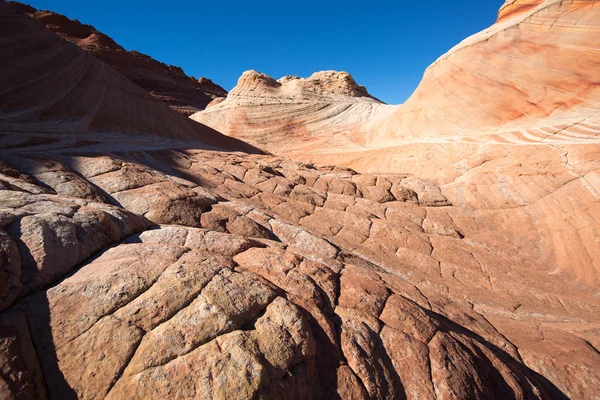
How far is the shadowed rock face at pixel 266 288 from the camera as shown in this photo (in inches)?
83.0

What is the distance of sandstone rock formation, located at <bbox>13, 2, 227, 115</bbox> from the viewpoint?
34500mm

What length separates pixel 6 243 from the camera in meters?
2.51

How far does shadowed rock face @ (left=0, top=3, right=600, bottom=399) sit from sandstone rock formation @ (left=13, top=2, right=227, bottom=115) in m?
29.1

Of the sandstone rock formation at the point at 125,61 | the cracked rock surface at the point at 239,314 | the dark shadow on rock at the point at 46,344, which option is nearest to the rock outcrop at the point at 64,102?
the cracked rock surface at the point at 239,314

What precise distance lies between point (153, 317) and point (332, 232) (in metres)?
4.62

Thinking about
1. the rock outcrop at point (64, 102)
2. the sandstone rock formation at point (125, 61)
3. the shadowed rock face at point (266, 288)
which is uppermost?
the sandstone rock formation at point (125, 61)

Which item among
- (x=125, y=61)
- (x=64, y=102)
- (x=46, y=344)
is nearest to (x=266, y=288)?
(x=46, y=344)

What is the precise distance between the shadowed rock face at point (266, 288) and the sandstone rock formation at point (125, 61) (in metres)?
29.1

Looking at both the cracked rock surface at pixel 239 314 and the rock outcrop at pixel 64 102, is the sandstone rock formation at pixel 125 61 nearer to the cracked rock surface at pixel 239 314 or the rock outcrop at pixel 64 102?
the rock outcrop at pixel 64 102

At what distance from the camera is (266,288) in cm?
280

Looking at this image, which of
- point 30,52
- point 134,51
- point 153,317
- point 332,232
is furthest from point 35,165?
point 134,51

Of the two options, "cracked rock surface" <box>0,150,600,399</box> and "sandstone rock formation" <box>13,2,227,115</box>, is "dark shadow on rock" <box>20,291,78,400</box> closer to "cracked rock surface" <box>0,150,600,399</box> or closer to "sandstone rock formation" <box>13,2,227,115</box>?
"cracked rock surface" <box>0,150,600,399</box>

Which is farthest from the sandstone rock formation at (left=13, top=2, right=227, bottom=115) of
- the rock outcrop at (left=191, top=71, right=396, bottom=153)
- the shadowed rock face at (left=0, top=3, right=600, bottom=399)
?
the shadowed rock face at (left=0, top=3, right=600, bottom=399)

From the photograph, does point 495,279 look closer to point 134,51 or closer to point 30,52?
point 30,52
